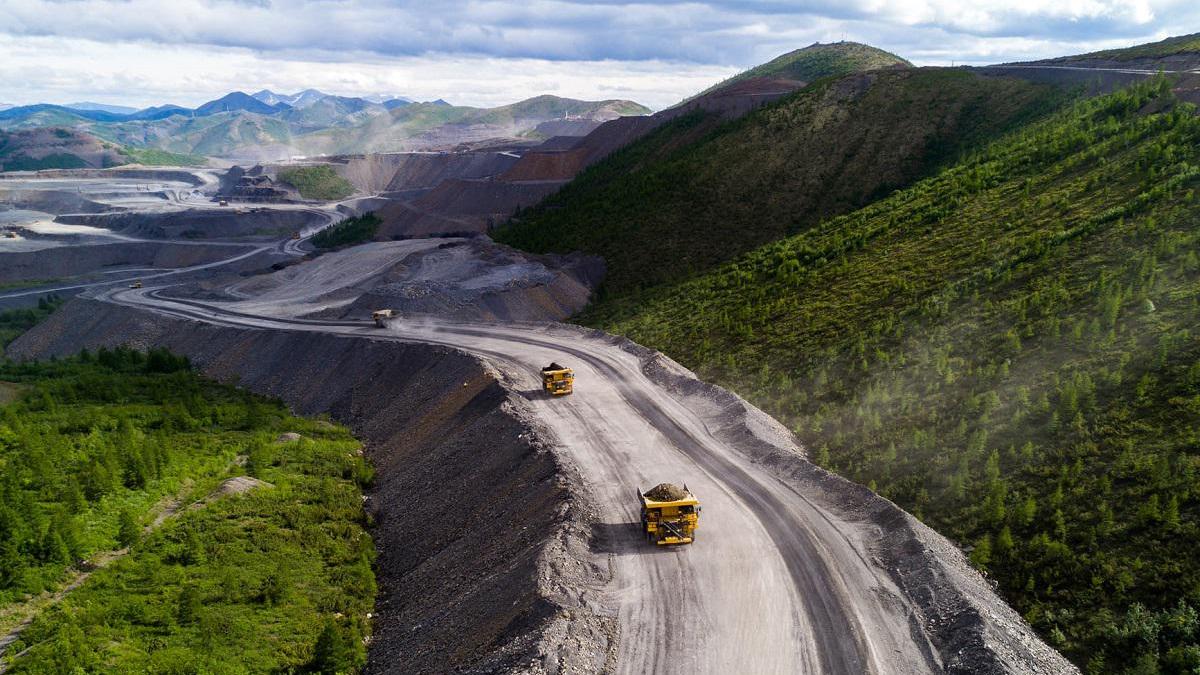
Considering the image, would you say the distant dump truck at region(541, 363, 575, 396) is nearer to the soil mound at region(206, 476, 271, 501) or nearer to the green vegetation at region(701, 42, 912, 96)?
the soil mound at region(206, 476, 271, 501)

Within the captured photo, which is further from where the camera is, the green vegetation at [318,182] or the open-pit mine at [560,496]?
the green vegetation at [318,182]

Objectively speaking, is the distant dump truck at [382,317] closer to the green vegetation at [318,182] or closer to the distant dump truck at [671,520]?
the distant dump truck at [671,520]

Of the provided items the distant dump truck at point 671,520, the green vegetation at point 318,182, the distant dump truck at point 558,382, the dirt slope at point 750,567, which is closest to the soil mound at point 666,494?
the distant dump truck at point 671,520

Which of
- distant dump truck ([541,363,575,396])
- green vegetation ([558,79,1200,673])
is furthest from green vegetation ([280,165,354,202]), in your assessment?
distant dump truck ([541,363,575,396])

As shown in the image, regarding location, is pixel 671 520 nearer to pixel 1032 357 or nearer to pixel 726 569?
pixel 726 569

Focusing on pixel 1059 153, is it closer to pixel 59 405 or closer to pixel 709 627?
pixel 709 627

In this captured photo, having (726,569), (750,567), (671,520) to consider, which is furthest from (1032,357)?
(671,520)
